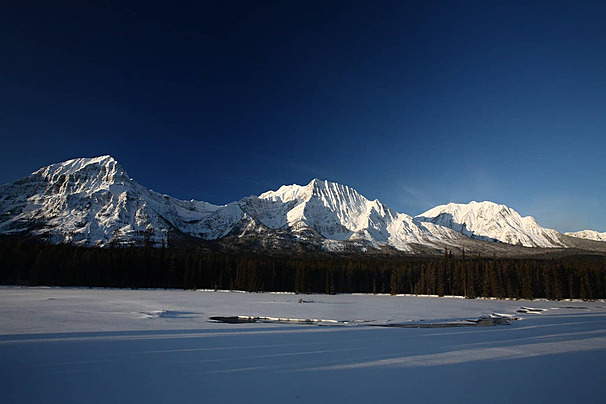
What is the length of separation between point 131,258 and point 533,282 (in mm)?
135167

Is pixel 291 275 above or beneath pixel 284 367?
above

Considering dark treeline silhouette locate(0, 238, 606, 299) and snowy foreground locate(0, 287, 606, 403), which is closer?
snowy foreground locate(0, 287, 606, 403)

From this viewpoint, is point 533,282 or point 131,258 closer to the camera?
point 533,282

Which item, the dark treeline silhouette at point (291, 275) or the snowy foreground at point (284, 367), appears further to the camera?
the dark treeline silhouette at point (291, 275)

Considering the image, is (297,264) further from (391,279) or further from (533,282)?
(533,282)

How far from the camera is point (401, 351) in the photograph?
1855 centimetres

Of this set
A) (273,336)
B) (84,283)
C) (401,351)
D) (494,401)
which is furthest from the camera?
(84,283)

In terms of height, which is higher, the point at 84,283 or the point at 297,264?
the point at 297,264

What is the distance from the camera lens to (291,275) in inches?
5143

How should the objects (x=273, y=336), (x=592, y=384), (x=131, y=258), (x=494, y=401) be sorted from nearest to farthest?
(x=494, y=401)
(x=592, y=384)
(x=273, y=336)
(x=131, y=258)

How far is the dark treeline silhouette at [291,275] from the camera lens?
4146 inches

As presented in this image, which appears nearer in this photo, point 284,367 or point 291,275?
point 284,367

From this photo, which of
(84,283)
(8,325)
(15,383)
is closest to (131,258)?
(84,283)

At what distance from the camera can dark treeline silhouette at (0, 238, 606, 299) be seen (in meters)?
105
